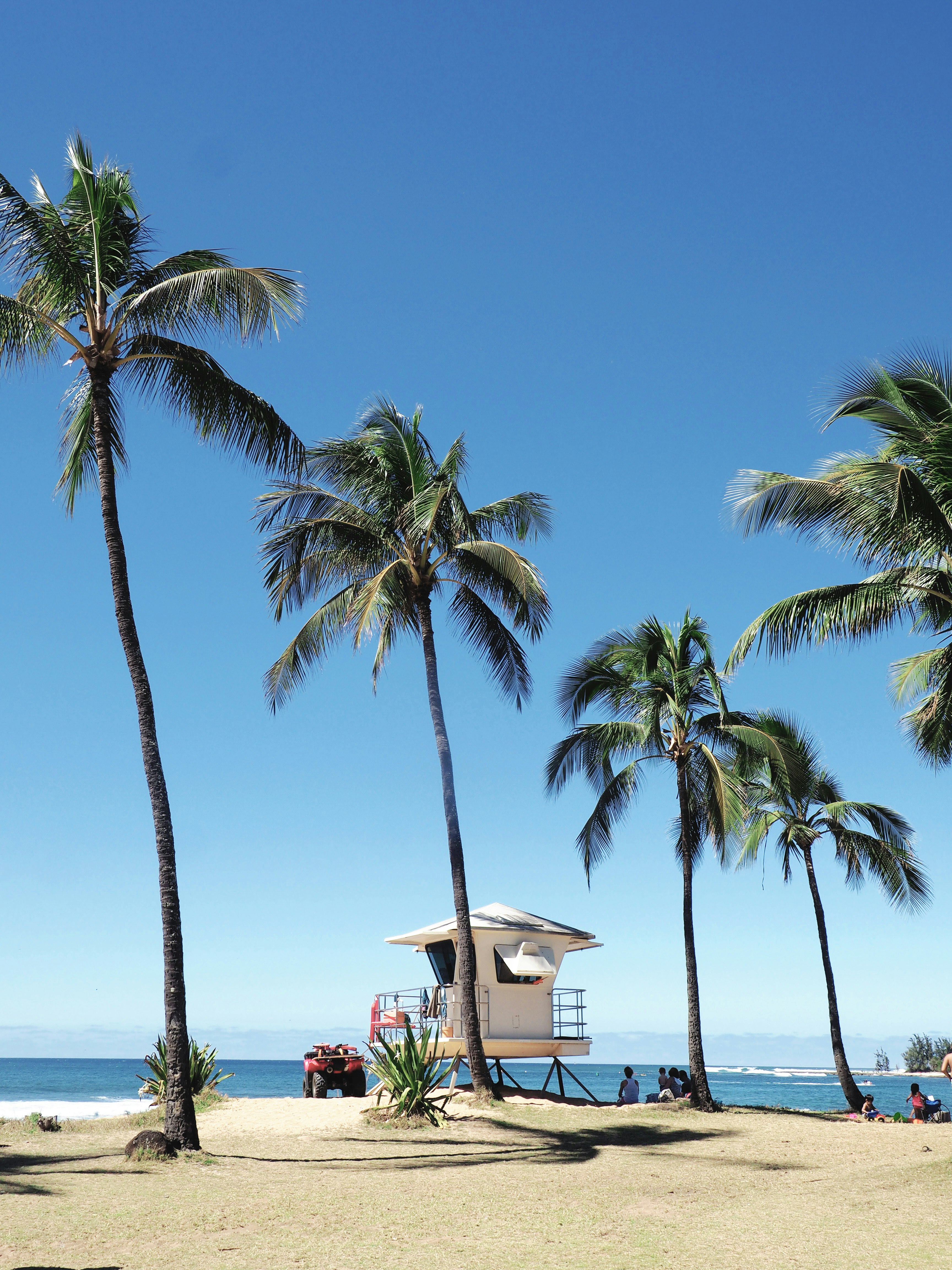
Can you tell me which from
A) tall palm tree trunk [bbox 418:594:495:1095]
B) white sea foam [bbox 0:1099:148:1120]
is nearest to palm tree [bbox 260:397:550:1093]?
tall palm tree trunk [bbox 418:594:495:1095]

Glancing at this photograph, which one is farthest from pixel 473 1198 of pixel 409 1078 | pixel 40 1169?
pixel 409 1078

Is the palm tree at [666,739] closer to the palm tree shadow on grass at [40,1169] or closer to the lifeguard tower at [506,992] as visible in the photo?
the lifeguard tower at [506,992]

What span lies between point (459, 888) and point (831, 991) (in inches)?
511

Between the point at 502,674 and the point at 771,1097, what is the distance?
7129 centimetres

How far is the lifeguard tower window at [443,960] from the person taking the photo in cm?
2506

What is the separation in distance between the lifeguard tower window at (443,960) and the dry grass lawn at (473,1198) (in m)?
7.24

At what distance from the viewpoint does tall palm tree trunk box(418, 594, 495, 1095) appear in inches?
786

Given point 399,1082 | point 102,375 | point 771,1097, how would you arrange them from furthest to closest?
point 771,1097, point 399,1082, point 102,375

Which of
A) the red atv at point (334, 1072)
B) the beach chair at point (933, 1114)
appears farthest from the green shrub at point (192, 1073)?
the beach chair at point (933, 1114)

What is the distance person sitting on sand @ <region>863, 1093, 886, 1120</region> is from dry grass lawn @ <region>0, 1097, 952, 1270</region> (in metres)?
6.70

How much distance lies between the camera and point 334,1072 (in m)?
23.4

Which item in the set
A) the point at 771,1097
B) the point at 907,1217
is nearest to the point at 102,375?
the point at 907,1217

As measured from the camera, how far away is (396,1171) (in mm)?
12766

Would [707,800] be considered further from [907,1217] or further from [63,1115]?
[63,1115]
